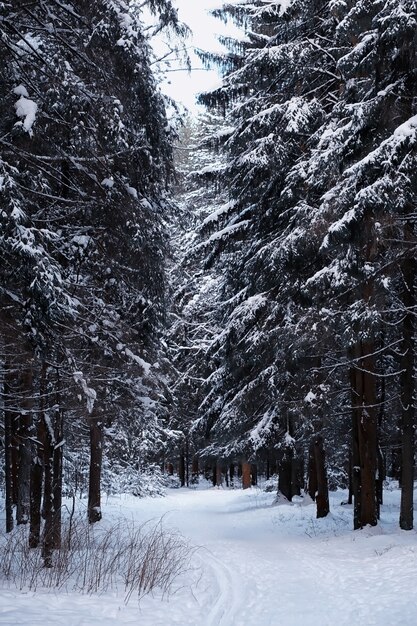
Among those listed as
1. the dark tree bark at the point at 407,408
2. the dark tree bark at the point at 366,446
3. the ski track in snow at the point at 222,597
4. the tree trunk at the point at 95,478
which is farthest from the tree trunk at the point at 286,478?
the ski track in snow at the point at 222,597

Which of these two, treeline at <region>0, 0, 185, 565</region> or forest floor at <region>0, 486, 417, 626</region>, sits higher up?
treeline at <region>0, 0, 185, 565</region>

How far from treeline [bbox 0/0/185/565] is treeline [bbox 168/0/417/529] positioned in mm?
3636

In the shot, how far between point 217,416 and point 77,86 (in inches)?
602

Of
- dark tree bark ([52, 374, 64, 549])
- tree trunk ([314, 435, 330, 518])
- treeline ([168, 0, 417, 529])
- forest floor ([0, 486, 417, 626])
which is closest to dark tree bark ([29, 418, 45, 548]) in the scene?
dark tree bark ([52, 374, 64, 549])

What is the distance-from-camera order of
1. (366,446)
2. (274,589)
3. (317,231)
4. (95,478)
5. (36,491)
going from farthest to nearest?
(95,478)
(366,446)
(317,231)
(36,491)
(274,589)

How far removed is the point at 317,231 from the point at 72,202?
594cm

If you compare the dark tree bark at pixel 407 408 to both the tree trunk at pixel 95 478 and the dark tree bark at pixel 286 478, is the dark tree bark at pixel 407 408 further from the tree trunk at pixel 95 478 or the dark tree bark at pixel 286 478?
the tree trunk at pixel 95 478

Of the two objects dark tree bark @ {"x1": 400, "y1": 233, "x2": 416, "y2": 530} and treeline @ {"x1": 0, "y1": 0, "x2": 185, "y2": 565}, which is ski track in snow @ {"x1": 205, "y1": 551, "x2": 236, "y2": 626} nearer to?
treeline @ {"x1": 0, "y1": 0, "x2": 185, "y2": 565}

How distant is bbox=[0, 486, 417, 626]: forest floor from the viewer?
6.04 metres

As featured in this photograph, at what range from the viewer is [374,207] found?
10.1 m

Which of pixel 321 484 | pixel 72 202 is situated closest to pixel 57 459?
pixel 72 202

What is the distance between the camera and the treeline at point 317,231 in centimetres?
1085

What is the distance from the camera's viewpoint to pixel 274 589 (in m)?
8.00

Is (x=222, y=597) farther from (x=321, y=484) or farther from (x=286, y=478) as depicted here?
(x=286, y=478)
